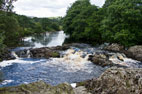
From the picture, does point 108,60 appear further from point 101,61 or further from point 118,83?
point 118,83

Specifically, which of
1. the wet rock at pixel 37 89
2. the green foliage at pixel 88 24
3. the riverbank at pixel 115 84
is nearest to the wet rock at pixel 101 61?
the riverbank at pixel 115 84

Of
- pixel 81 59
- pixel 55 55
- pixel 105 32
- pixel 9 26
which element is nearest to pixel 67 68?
pixel 81 59

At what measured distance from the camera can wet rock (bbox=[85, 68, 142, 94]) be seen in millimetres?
9188

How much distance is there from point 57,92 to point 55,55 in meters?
18.3

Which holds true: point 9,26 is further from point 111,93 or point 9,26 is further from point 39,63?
point 111,93

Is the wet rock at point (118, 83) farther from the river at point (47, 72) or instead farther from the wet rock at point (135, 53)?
the wet rock at point (135, 53)

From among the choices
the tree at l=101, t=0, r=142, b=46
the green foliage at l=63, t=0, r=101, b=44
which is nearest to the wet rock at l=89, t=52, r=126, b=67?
the tree at l=101, t=0, r=142, b=46

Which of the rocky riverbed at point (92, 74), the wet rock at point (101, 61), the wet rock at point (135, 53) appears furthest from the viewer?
the wet rock at point (135, 53)

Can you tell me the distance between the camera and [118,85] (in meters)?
9.70

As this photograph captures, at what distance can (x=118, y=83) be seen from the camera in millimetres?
9781

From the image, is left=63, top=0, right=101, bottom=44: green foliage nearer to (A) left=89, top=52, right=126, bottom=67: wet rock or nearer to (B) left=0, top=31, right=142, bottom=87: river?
(A) left=89, top=52, right=126, bottom=67: wet rock

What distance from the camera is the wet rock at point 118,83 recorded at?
362 inches

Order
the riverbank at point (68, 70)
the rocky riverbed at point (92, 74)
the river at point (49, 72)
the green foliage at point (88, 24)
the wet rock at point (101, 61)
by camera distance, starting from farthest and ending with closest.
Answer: the green foliage at point (88, 24) → the wet rock at point (101, 61) → the river at point (49, 72) → the riverbank at point (68, 70) → the rocky riverbed at point (92, 74)

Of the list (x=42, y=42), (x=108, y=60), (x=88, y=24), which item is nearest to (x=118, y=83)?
(x=108, y=60)
